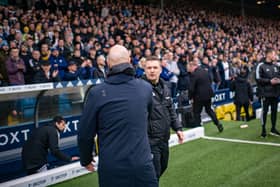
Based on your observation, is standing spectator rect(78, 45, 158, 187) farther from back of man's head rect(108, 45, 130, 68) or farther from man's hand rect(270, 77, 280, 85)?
man's hand rect(270, 77, 280, 85)

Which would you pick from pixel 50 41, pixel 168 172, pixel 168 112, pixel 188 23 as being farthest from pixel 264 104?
pixel 188 23

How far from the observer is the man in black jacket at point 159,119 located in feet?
13.3

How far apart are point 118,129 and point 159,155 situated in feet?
4.40

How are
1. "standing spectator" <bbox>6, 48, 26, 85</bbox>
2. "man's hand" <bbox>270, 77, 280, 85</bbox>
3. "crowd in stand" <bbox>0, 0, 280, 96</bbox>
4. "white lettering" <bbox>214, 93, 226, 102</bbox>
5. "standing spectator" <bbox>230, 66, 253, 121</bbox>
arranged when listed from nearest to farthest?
"man's hand" <bbox>270, 77, 280, 85</bbox>, "standing spectator" <bbox>6, 48, 26, 85</bbox>, "crowd in stand" <bbox>0, 0, 280, 96</bbox>, "standing spectator" <bbox>230, 66, 253, 121</bbox>, "white lettering" <bbox>214, 93, 226, 102</bbox>

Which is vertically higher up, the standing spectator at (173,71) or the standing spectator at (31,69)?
the standing spectator at (31,69)

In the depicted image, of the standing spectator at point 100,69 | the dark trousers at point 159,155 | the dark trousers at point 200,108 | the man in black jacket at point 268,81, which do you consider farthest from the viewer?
the standing spectator at point 100,69

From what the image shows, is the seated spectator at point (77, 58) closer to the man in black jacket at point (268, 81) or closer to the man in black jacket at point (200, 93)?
the man in black jacket at point (200, 93)

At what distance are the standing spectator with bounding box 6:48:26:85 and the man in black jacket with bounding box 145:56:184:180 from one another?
512 centimetres

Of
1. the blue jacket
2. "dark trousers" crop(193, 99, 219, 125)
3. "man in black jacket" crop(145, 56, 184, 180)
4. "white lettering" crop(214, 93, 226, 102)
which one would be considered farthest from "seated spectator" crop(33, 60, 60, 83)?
the blue jacket

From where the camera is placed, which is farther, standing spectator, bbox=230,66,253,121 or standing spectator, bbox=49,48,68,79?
standing spectator, bbox=230,66,253,121

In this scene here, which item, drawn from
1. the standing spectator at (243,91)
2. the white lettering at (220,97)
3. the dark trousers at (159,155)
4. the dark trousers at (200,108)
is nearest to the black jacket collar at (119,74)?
the dark trousers at (159,155)

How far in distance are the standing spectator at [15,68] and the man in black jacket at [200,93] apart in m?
4.17

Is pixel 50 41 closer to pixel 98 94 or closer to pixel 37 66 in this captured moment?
pixel 37 66

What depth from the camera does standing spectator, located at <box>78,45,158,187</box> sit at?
9.46 feet
